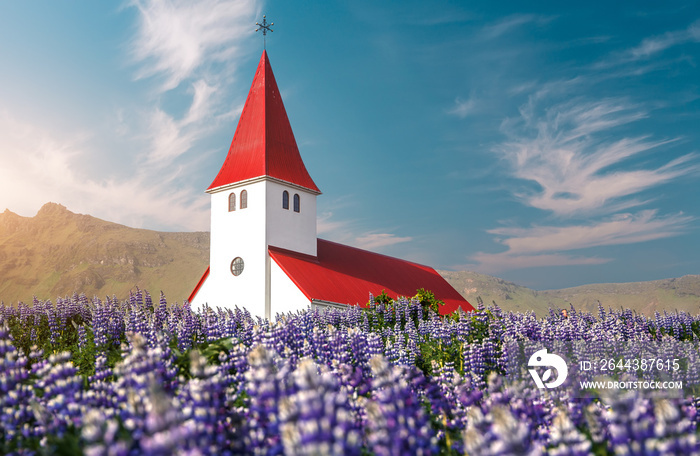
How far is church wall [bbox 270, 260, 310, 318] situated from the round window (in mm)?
2907

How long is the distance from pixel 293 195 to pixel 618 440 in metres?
37.8

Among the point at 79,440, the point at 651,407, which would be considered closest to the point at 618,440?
the point at 651,407

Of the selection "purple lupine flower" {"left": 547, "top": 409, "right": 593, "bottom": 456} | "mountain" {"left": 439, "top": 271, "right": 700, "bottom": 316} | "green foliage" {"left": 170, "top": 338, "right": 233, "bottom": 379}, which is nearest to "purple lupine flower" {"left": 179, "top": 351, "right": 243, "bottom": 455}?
"purple lupine flower" {"left": 547, "top": 409, "right": 593, "bottom": 456}

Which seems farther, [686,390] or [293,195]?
[293,195]

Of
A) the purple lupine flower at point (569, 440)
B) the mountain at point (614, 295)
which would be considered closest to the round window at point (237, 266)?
the purple lupine flower at point (569, 440)

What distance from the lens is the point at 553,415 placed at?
22.4 feet

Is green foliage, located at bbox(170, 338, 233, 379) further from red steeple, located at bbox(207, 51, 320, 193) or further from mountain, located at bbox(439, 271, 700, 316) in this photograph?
mountain, located at bbox(439, 271, 700, 316)

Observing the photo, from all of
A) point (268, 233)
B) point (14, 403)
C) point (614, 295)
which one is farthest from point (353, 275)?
point (614, 295)

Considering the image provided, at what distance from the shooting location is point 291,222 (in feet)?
133

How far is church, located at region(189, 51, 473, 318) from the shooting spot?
37125mm

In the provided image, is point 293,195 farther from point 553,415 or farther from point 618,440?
point 618,440

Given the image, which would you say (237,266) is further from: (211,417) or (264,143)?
(211,417)

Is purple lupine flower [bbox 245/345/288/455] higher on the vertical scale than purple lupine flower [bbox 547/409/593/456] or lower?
higher

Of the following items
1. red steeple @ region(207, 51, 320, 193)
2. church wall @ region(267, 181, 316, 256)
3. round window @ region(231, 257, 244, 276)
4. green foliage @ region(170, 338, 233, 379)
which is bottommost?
green foliage @ region(170, 338, 233, 379)
